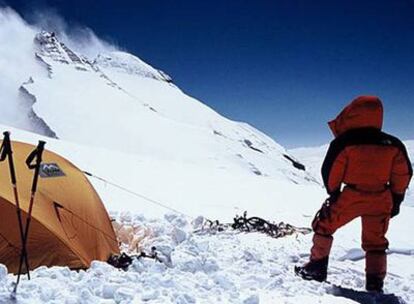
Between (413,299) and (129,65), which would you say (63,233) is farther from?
(129,65)

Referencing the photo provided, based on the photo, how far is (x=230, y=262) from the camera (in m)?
5.89

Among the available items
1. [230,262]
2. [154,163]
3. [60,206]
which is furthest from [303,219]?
[154,163]

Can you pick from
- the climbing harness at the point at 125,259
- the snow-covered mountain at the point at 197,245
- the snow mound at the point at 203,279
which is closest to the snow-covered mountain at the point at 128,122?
the snow-covered mountain at the point at 197,245

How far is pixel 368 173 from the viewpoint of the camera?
538 centimetres

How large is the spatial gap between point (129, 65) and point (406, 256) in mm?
185202

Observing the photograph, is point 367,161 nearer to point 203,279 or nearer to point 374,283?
point 374,283

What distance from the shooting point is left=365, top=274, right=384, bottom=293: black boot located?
5.46 meters

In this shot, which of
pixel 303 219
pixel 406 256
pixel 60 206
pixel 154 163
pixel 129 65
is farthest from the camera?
pixel 129 65

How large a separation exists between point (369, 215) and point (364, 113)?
1.09m

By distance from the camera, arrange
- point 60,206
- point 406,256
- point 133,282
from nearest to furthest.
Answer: point 133,282
point 60,206
point 406,256

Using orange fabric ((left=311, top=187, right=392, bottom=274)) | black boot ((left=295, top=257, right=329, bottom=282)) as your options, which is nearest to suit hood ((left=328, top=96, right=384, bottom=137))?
orange fabric ((left=311, top=187, right=392, bottom=274))

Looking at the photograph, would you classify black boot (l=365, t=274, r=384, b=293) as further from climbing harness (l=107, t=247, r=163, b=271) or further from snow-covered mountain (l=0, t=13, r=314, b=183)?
snow-covered mountain (l=0, t=13, r=314, b=183)

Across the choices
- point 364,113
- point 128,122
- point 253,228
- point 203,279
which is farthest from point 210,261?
point 128,122

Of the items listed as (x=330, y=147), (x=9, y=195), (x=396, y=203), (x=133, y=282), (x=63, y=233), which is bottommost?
(x=133, y=282)
